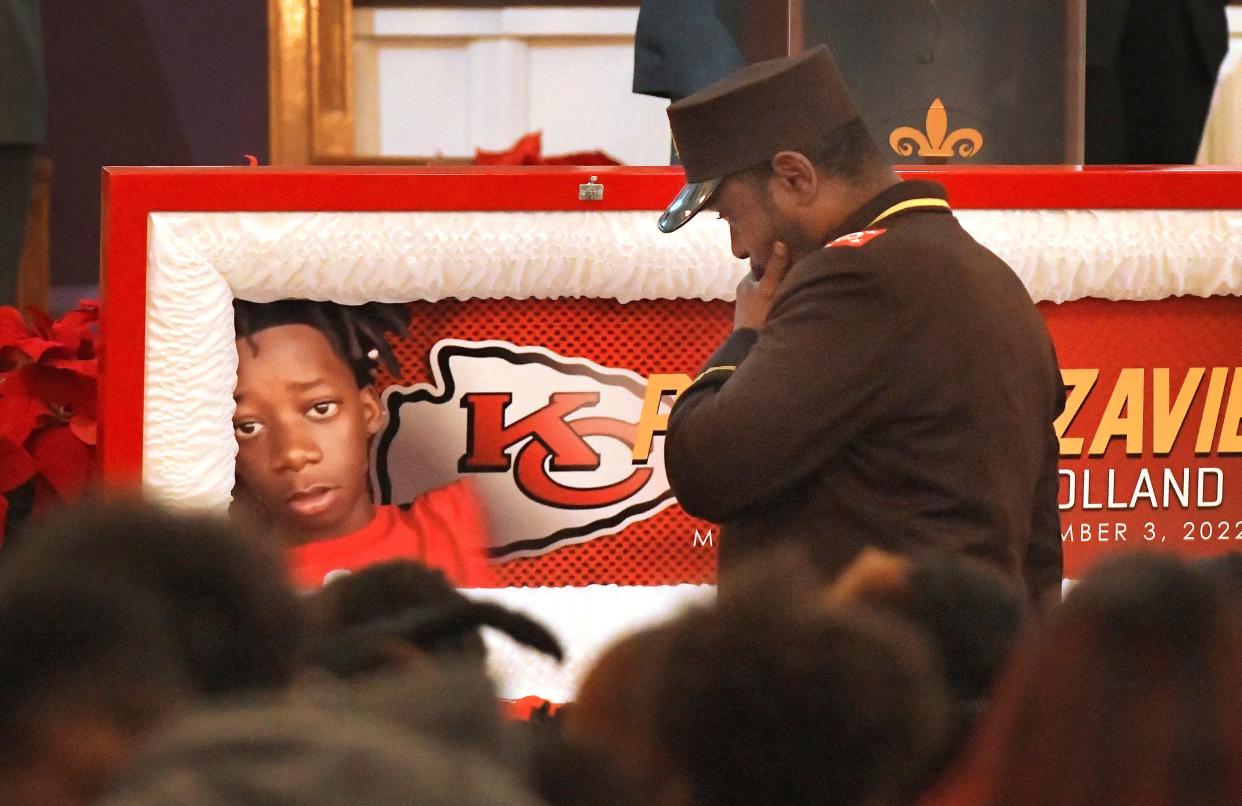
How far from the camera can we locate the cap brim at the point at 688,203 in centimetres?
172

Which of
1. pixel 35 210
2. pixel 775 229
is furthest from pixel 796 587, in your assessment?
pixel 35 210

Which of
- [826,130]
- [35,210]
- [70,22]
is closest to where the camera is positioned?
[826,130]

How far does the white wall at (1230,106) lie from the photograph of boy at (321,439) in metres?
2.84

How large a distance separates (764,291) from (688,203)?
13 centimetres

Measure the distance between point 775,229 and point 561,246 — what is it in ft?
1.30

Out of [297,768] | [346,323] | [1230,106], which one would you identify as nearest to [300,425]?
[346,323]

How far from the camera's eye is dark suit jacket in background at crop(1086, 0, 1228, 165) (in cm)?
304

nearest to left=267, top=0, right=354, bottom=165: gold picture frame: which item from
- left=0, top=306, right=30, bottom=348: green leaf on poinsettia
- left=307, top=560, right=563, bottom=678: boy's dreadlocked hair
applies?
left=0, top=306, right=30, bottom=348: green leaf on poinsettia

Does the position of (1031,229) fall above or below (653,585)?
above

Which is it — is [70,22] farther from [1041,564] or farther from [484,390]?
[1041,564]

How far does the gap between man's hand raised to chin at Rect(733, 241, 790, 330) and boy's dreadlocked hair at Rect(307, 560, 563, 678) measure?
0.86 metres

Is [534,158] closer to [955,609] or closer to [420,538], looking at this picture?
[420,538]

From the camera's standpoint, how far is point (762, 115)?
1670 millimetres

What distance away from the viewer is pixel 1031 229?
2053mm
